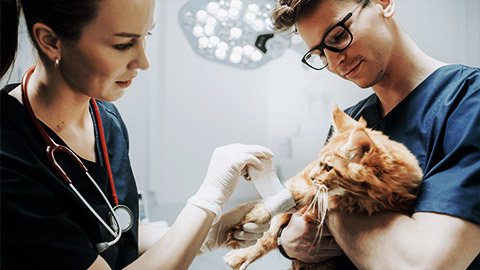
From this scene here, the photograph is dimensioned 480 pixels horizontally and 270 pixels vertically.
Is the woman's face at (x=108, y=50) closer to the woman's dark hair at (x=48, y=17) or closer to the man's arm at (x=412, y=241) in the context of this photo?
the woman's dark hair at (x=48, y=17)

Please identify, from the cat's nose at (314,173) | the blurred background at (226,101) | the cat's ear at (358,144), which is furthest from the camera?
the blurred background at (226,101)

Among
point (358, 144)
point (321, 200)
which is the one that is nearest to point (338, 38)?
point (358, 144)

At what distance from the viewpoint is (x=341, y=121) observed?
1.06 m

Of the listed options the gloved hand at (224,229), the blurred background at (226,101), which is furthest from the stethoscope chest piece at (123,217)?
the blurred background at (226,101)

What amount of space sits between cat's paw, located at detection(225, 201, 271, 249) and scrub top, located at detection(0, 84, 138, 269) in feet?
1.30

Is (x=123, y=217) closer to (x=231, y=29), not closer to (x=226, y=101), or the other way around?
(x=231, y=29)

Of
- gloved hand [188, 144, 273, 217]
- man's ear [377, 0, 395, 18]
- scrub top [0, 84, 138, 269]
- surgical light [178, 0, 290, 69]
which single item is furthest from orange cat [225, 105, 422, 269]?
surgical light [178, 0, 290, 69]

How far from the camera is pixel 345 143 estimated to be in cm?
94

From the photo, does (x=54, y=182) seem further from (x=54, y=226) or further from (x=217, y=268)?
(x=217, y=268)

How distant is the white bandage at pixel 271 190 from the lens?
40.5 inches

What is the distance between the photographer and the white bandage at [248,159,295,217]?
103 cm

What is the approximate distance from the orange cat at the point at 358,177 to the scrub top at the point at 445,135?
0.19 feet

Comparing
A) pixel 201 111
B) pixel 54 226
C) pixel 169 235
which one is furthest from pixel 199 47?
pixel 54 226

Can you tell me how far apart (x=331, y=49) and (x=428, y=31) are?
1.12m
